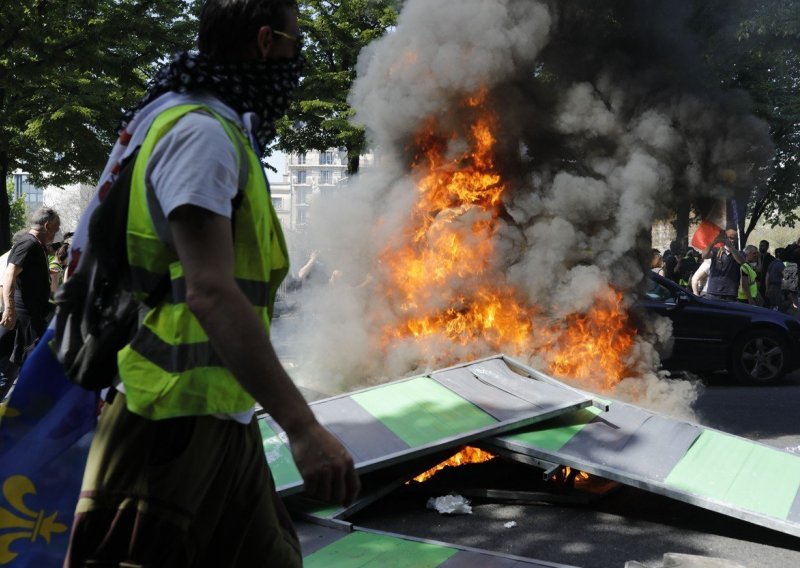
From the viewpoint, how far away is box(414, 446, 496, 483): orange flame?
19.0ft

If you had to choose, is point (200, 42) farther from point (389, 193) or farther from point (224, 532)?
point (389, 193)

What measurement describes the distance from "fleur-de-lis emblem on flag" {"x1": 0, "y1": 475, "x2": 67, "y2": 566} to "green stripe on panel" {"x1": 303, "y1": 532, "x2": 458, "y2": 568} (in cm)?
217

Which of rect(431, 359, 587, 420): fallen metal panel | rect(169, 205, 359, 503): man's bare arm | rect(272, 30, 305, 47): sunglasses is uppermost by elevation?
rect(272, 30, 305, 47): sunglasses

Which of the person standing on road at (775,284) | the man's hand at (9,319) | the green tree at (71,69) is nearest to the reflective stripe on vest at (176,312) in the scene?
the man's hand at (9,319)

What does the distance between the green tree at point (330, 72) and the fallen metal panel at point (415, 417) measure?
14.7 meters

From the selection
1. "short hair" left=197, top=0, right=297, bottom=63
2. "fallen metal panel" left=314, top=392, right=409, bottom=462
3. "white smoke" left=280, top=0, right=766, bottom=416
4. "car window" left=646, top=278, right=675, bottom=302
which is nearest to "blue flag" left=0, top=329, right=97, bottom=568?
"short hair" left=197, top=0, right=297, bottom=63

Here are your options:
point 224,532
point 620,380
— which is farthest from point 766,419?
point 224,532

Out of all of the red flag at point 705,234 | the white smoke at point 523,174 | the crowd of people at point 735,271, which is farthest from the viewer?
the crowd of people at point 735,271

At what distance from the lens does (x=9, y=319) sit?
8078 millimetres

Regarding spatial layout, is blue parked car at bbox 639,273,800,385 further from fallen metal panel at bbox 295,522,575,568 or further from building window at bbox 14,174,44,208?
building window at bbox 14,174,44,208

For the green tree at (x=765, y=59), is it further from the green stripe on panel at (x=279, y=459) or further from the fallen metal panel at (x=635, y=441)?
the green stripe on panel at (x=279, y=459)

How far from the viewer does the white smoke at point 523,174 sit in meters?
8.20

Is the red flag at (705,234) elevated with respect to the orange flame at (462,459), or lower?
elevated

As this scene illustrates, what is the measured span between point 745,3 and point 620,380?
597 cm
